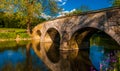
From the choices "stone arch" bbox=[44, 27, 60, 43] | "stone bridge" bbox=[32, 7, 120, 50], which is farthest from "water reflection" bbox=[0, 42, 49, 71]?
"stone arch" bbox=[44, 27, 60, 43]

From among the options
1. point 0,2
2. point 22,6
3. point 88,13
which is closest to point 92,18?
point 88,13

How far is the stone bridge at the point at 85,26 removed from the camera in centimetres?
1647

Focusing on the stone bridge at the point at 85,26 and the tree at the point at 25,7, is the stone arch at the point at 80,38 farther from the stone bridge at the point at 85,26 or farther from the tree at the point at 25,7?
the tree at the point at 25,7

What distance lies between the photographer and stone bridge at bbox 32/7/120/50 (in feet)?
54.0

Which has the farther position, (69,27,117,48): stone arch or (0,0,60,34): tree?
(0,0,60,34): tree

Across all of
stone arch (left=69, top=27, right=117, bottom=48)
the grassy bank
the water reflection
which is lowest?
the water reflection

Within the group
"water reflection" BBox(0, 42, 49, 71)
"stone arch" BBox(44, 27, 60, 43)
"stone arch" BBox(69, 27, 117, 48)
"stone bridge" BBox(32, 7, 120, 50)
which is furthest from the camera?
"stone arch" BBox(44, 27, 60, 43)

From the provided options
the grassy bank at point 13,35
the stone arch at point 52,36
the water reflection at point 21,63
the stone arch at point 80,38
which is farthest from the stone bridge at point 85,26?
the grassy bank at point 13,35

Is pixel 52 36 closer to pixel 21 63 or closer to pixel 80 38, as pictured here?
pixel 80 38

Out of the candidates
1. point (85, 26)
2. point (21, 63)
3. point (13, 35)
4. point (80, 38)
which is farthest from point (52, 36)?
point (21, 63)

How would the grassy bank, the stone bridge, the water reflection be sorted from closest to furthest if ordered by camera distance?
the water reflection, the stone bridge, the grassy bank

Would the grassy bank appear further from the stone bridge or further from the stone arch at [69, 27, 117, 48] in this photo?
the stone arch at [69, 27, 117, 48]

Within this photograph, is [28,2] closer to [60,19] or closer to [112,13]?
[60,19]

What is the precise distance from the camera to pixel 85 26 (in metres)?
20.8
